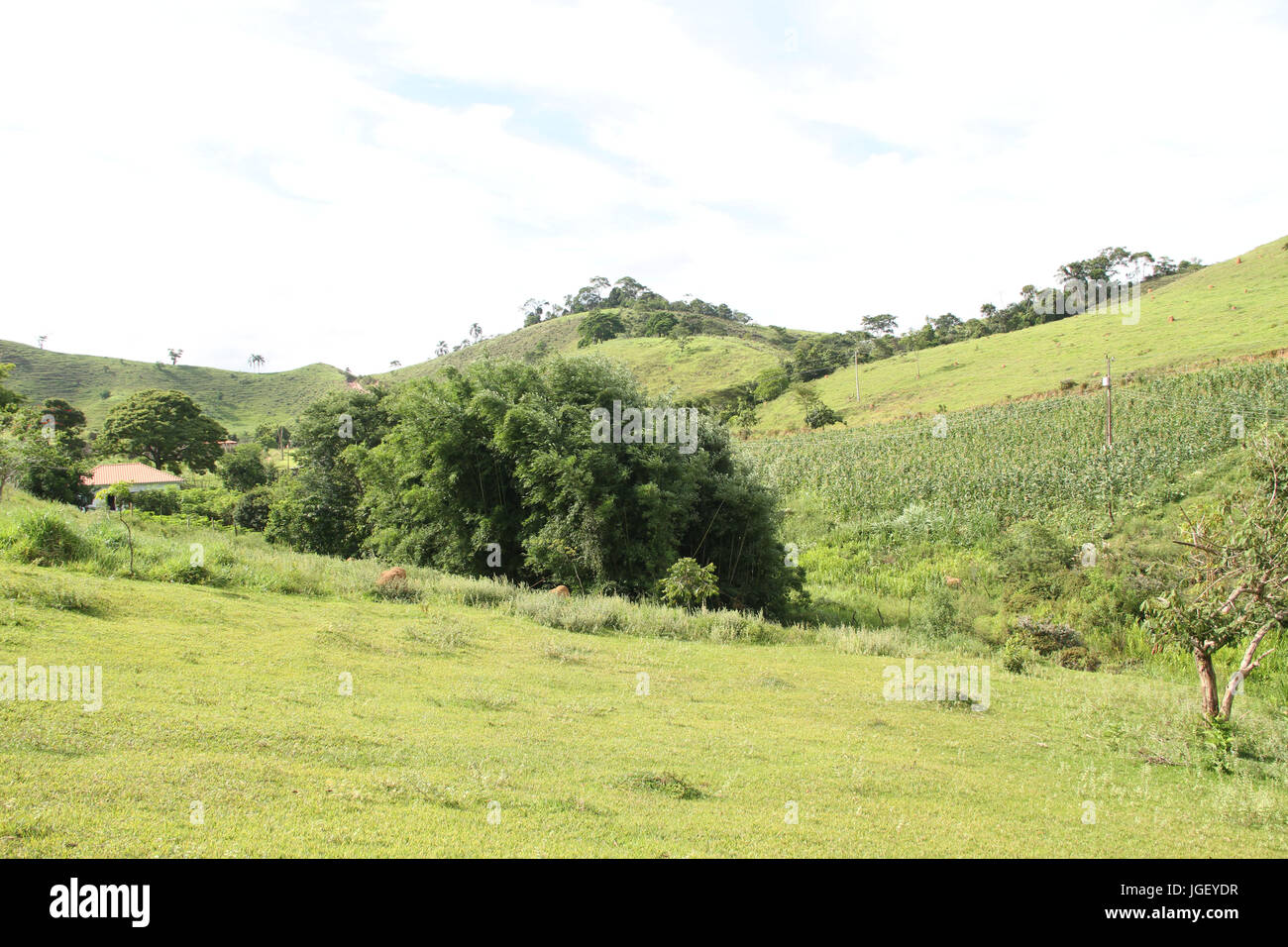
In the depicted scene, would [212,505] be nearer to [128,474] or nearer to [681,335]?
[128,474]

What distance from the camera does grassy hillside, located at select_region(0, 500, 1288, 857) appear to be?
256 inches

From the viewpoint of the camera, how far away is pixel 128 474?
2603 inches

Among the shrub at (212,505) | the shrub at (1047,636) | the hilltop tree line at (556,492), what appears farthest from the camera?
the shrub at (212,505)

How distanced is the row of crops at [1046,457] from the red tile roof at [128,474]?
5427 cm

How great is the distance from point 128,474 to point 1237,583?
77.4 meters

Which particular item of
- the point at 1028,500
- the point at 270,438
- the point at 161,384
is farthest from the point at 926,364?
the point at 161,384

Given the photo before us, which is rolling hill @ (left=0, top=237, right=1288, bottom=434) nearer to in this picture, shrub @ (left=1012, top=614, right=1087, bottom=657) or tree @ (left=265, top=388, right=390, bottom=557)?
tree @ (left=265, top=388, right=390, bottom=557)

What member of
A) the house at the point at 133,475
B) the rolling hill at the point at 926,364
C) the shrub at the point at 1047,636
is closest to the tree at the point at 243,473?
the house at the point at 133,475

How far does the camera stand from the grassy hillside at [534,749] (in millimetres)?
6492

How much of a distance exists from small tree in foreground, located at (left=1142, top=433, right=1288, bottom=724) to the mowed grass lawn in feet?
5.37

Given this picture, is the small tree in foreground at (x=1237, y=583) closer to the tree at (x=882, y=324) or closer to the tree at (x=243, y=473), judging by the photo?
the tree at (x=243, y=473)

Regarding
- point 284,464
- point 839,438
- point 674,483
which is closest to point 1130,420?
point 839,438

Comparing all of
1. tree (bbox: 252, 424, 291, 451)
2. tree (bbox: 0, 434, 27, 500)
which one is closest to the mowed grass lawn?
tree (bbox: 0, 434, 27, 500)
